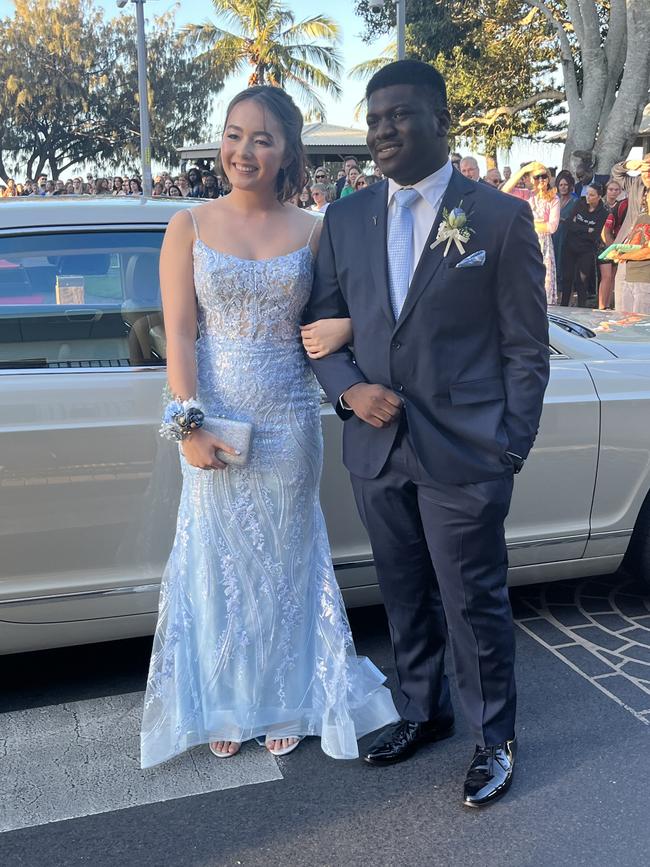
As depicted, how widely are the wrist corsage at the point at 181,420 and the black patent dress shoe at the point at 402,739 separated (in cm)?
109

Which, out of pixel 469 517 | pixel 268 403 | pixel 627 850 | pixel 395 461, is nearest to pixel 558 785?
pixel 627 850

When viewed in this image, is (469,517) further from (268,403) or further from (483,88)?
(483,88)

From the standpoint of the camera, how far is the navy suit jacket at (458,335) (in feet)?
7.16

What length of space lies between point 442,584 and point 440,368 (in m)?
0.60

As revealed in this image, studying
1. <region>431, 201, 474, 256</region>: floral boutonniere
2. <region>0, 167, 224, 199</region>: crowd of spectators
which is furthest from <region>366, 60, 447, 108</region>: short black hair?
<region>0, 167, 224, 199</region>: crowd of spectators

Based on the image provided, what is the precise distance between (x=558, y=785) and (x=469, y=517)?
828mm

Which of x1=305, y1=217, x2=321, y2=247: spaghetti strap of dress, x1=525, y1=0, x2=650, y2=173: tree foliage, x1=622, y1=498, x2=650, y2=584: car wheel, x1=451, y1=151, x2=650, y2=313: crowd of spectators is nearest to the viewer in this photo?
x1=305, y1=217, x2=321, y2=247: spaghetti strap of dress

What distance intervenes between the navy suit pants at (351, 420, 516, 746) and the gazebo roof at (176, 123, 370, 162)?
19.5 meters

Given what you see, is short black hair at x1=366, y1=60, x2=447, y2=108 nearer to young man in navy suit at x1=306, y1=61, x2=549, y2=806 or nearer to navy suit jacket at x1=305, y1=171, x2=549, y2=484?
young man in navy suit at x1=306, y1=61, x2=549, y2=806

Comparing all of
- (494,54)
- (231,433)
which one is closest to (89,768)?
(231,433)

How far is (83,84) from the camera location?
40.9m

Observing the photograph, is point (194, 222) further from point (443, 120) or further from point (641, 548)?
point (641, 548)

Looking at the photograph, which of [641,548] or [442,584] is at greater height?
[442,584]

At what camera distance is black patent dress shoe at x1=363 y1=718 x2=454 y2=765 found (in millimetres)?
2582
